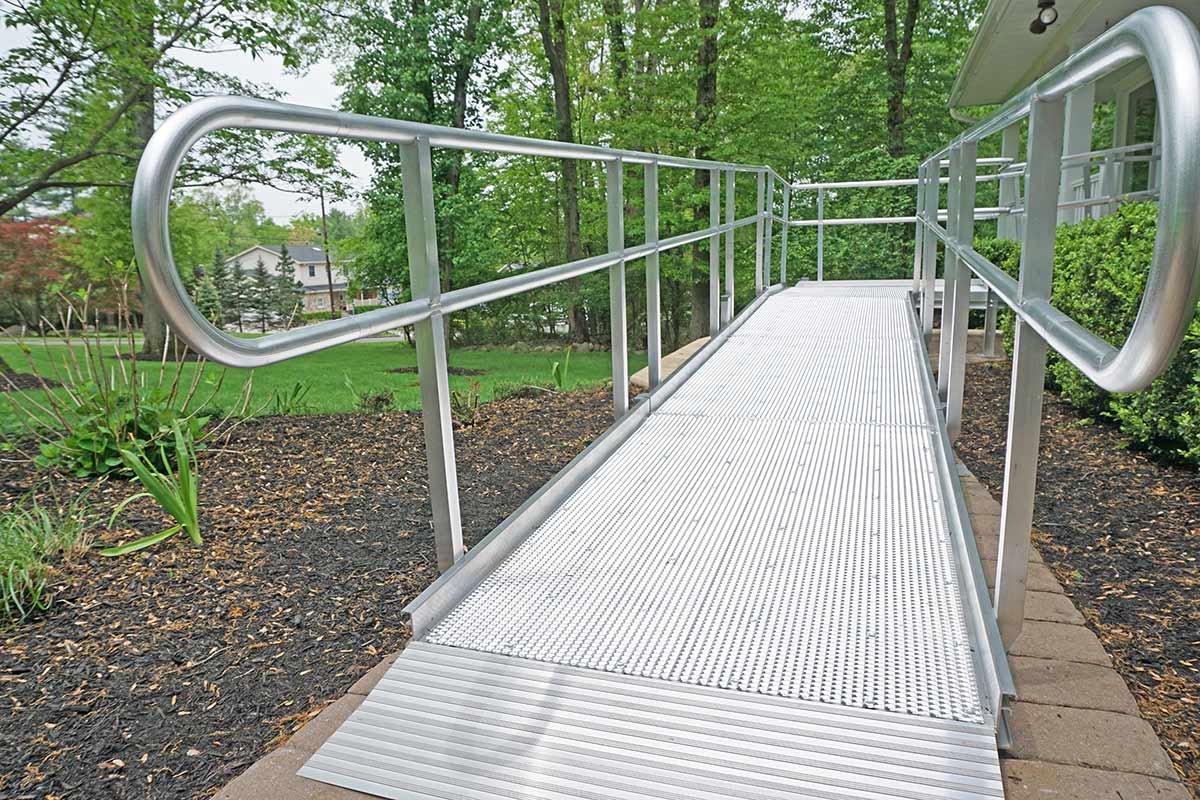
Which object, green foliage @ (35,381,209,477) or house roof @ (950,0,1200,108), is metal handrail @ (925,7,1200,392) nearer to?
green foliage @ (35,381,209,477)

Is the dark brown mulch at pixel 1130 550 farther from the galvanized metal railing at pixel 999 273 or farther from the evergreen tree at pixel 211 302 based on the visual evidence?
the evergreen tree at pixel 211 302

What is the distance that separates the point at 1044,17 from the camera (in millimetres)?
8570

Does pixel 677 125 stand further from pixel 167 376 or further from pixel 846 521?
pixel 846 521

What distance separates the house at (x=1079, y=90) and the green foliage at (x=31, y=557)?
662 centimetres

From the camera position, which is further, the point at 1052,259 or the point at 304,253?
the point at 304,253

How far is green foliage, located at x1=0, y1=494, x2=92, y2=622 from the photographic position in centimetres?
281

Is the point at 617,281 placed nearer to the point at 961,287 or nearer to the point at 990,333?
the point at 961,287

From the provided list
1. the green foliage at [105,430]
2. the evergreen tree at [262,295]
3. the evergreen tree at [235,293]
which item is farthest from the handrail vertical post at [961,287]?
the evergreen tree at [235,293]

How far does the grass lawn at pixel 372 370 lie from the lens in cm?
1263

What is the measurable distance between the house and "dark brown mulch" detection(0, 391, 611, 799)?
18.2 feet

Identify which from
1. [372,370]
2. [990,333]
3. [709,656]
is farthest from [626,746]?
[372,370]

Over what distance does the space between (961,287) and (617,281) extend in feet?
4.48

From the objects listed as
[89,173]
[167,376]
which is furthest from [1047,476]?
[167,376]

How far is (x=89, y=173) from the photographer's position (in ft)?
36.1
